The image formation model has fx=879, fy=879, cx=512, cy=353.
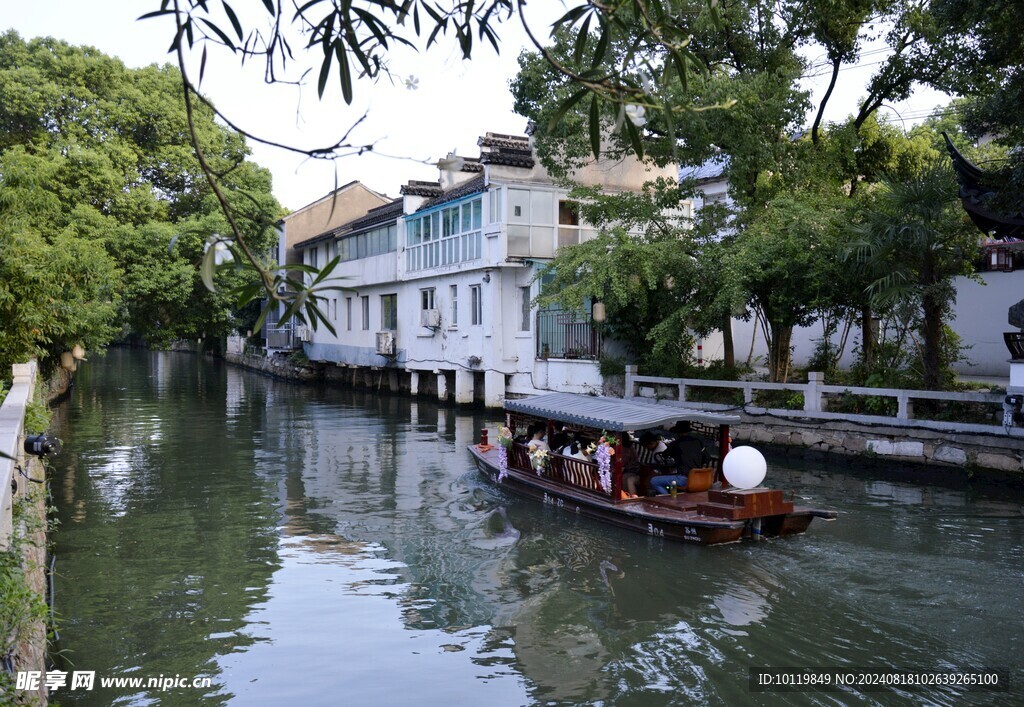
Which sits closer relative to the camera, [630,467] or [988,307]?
[630,467]

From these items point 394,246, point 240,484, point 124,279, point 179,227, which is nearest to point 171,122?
point 179,227

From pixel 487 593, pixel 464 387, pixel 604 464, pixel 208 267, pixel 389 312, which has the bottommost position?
pixel 487 593

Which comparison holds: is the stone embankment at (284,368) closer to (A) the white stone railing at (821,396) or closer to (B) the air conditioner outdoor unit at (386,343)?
(B) the air conditioner outdoor unit at (386,343)

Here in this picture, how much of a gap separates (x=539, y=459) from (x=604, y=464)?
5.52 feet

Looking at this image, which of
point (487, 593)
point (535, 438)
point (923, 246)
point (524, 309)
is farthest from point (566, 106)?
point (524, 309)

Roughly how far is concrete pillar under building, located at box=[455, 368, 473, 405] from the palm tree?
13.9 m

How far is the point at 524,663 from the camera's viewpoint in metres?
7.39

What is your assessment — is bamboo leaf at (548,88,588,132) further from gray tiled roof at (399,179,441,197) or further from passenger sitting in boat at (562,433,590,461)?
gray tiled roof at (399,179,441,197)

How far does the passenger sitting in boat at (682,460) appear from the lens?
11734 mm

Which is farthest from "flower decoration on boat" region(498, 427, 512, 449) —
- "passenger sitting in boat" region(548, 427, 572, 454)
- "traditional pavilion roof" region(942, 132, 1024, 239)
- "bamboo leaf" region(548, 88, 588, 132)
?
"bamboo leaf" region(548, 88, 588, 132)

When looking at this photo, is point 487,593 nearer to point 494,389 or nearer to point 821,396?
point 821,396

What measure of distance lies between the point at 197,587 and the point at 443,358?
63.9ft

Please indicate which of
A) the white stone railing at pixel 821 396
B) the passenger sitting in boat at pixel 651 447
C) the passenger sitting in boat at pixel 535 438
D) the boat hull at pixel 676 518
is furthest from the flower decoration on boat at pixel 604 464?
the white stone railing at pixel 821 396

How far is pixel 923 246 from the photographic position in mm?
15039
